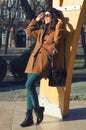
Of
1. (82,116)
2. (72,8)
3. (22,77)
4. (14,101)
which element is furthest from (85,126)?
(22,77)

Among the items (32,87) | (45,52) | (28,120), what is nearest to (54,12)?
(45,52)

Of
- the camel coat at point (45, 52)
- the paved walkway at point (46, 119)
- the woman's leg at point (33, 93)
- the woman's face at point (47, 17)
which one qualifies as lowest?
the paved walkway at point (46, 119)

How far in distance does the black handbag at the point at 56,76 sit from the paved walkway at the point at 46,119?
2.18 ft

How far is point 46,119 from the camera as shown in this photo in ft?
26.1

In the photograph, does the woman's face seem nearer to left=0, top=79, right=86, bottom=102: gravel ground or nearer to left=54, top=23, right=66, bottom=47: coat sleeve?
left=54, top=23, right=66, bottom=47: coat sleeve

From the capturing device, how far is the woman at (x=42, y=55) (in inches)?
283

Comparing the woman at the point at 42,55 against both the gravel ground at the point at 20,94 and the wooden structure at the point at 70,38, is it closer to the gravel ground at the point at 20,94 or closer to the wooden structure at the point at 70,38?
the wooden structure at the point at 70,38

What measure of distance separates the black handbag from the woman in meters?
0.06

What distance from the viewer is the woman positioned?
7199mm

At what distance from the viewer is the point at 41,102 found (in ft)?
27.0

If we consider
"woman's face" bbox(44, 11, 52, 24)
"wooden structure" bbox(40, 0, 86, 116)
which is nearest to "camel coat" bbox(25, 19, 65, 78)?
"woman's face" bbox(44, 11, 52, 24)

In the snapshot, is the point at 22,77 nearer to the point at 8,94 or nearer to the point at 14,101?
the point at 8,94

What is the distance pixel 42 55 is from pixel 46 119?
127 cm

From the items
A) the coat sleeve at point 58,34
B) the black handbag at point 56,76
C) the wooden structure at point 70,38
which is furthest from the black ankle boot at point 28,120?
the coat sleeve at point 58,34
